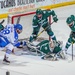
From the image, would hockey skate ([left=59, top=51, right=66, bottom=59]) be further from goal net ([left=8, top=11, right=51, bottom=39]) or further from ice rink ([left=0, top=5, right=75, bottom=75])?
goal net ([left=8, top=11, right=51, bottom=39])

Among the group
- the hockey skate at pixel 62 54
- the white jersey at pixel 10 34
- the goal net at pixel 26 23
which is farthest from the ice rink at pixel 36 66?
the goal net at pixel 26 23

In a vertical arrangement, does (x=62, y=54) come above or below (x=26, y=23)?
below

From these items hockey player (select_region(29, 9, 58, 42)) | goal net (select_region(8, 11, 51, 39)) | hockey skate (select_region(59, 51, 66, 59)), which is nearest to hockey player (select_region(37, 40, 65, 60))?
hockey skate (select_region(59, 51, 66, 59))

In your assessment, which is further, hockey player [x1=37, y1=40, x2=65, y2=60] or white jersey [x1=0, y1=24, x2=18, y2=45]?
hockey player [x1=37, y1=40, x2=65, y2=60]

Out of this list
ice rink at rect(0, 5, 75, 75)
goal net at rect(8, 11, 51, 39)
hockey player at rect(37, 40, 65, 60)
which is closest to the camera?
ice rink at rect(0, 5, 75, 75)

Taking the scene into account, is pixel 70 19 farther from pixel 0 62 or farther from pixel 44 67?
pixel 0 62

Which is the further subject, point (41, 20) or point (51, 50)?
point (41, 20)

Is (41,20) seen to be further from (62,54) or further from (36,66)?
(36,66)

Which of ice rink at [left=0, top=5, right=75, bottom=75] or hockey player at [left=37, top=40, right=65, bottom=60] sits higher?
hockey player at [left=37, top=40, right=65, bottom=60]

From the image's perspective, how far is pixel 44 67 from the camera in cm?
251

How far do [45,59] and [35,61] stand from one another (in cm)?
10

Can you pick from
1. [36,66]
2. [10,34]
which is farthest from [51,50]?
[10,34]

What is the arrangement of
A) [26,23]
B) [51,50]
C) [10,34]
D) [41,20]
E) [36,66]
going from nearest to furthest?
[10,34], [36,66], [51,50], [41,20], [26,23]

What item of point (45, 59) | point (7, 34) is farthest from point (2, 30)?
point (45, 59)
